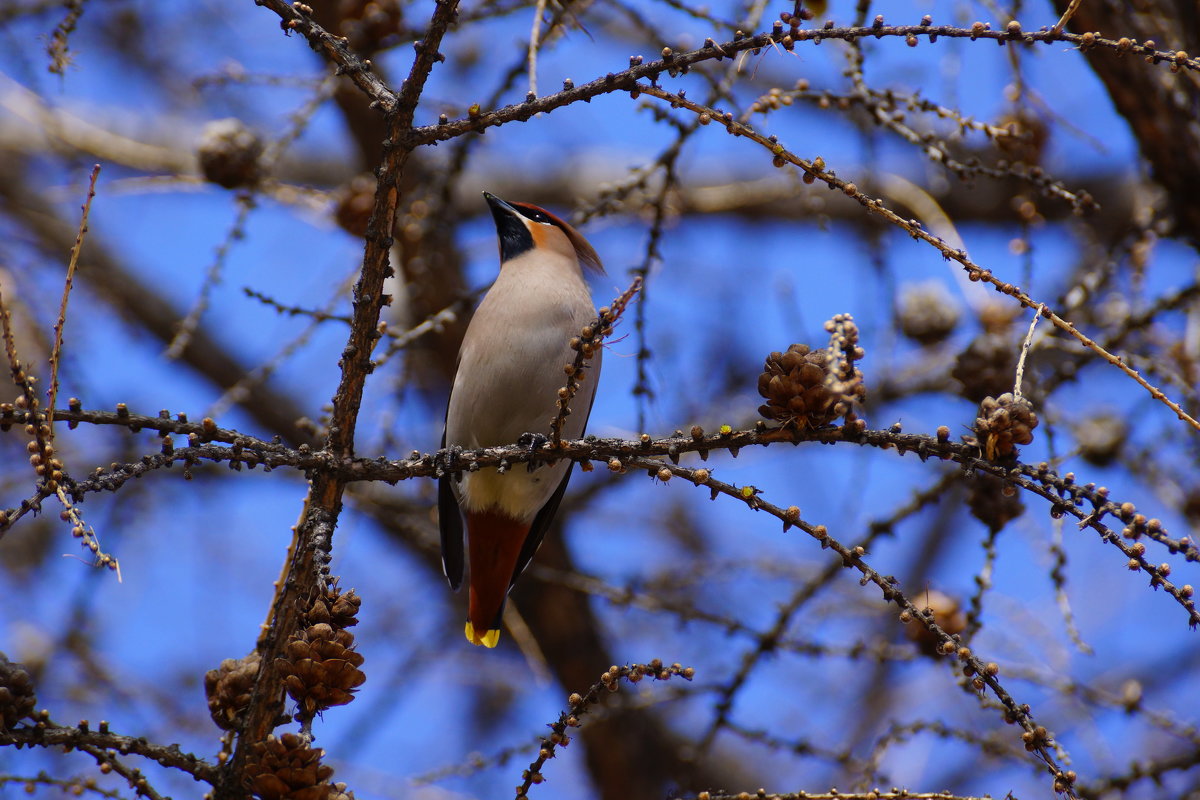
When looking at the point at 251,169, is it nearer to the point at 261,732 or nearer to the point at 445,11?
the point at 445,11

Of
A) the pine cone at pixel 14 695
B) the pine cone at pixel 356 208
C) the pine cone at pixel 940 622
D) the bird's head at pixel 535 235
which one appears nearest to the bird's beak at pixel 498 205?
the bird's head at pixel 535 235

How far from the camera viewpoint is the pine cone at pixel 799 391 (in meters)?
1.77

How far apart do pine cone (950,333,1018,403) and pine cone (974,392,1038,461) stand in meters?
0.96

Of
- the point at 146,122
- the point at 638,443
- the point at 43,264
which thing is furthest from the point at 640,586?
the point at 146,122

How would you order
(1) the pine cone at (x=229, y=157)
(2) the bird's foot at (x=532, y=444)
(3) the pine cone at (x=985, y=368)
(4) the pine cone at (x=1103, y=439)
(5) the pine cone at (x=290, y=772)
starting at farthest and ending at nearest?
(4) the pine cone at (x=1103, y=439)
(1) the pine cone at (x=229, y=157)
(3) the pine cone at (x=985, y=368)
(2) the bird's foot at (x=532, y=444)
(5) the pine cone at (x=290, y=772)

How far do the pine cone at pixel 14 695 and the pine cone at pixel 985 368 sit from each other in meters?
1.99

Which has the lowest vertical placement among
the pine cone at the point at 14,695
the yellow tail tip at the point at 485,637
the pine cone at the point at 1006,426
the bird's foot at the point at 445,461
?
the pine cone at the point at 1006,426

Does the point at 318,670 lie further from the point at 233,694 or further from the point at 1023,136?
the point at 1023,136

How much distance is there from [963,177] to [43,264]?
170 inches

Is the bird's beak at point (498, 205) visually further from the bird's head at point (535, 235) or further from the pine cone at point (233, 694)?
the pine cone at point (233, 694)

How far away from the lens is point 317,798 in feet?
5.78

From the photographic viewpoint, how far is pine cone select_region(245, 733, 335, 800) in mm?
Result: 1763

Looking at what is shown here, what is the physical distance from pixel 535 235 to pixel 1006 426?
232 centimetres

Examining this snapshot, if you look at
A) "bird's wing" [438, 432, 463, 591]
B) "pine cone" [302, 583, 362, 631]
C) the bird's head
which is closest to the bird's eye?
the bird's head
